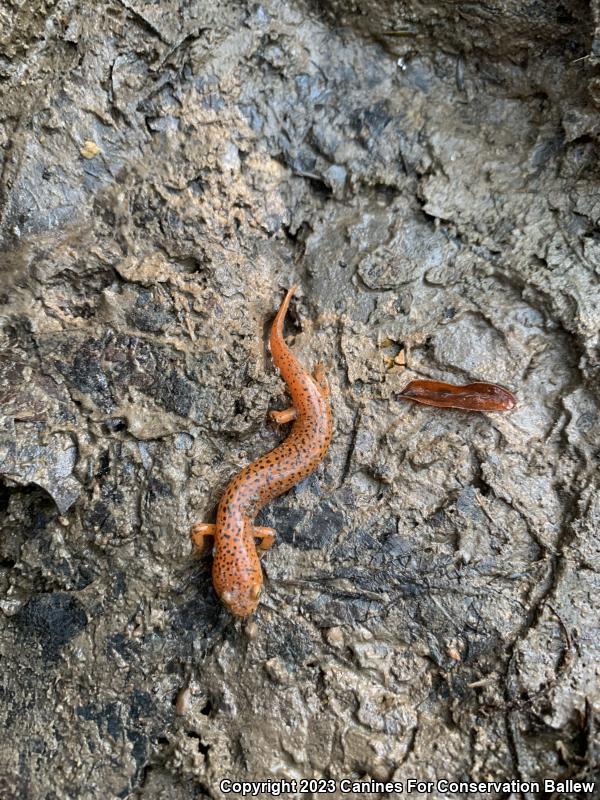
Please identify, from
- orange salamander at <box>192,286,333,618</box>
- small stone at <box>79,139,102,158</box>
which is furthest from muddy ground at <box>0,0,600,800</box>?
→ orange salamander at <box>192,286,333,618</box>

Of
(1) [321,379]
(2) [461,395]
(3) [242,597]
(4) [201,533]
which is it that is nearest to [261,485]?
(4) [201,533]

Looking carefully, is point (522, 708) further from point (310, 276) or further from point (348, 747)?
point (310, 276)

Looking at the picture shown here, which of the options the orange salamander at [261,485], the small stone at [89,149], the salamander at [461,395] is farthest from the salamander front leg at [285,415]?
the small stone at [89,149]

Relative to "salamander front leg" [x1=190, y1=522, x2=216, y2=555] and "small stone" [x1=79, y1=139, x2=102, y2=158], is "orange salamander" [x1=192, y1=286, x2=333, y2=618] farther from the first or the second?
"small stone" [x1=79, y1=139, x2=102, y2=158]

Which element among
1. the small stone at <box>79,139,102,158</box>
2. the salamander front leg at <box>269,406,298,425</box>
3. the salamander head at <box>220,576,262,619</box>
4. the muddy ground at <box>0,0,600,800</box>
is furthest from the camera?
the salamander front leg at <box>269,406,298,425</box>

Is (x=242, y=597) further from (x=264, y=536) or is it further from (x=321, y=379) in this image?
(x=321, y=379)

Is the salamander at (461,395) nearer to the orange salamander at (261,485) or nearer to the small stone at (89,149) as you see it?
Result: the orange salamander at (261,485)
